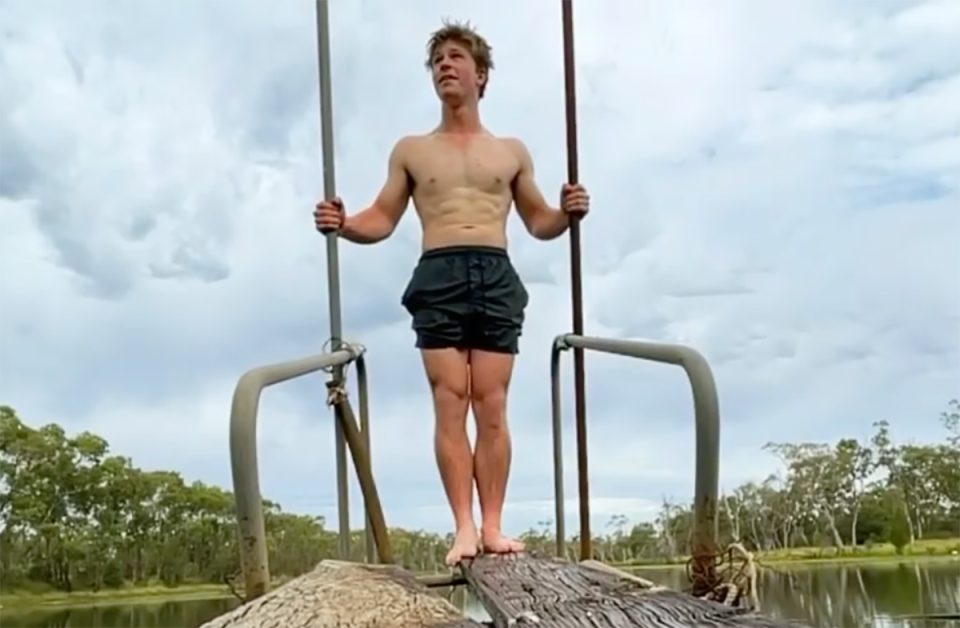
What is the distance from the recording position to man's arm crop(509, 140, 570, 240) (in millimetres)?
2350

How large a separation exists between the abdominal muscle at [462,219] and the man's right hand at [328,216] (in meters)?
0.28

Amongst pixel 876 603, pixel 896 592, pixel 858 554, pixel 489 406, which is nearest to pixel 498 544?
pixel 489 406

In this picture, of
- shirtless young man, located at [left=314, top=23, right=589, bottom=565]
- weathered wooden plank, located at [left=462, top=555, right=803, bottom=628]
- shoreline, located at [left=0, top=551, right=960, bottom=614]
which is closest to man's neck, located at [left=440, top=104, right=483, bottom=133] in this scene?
shirtless young man, located at [left=314, top=23, right=589, bottom=565]

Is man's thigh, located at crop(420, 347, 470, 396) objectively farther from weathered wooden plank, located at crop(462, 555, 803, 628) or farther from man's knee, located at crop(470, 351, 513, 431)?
weathered wooden plank, located at crop(462, 555, 803, 628)

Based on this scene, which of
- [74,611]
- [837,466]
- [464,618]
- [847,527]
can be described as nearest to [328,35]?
[464,618]

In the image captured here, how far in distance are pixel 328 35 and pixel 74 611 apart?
9233 millimetres

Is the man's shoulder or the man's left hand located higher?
the man's shoulder

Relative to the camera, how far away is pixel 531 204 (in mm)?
2367

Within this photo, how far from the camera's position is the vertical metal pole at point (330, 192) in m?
1.89

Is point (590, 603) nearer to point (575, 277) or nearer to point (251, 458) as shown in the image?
point (251, 458)

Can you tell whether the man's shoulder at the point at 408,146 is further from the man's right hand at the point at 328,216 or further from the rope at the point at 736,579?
the rope at the point at 736,579

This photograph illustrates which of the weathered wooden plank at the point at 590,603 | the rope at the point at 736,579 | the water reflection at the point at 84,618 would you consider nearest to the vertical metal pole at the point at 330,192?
the weathered wooden plank at the point at 590,603

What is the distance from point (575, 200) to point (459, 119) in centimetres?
33

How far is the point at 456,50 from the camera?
2.33 m
